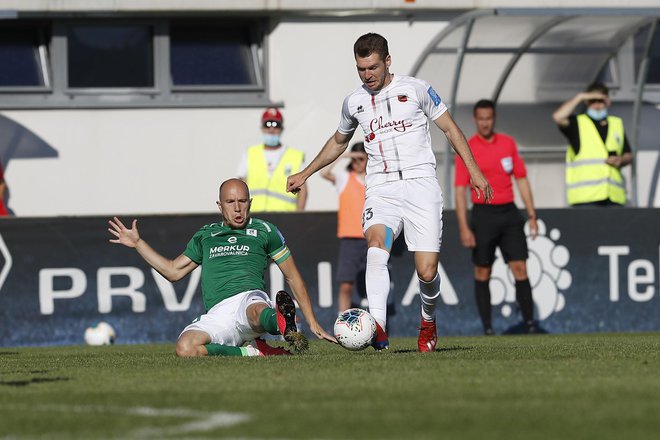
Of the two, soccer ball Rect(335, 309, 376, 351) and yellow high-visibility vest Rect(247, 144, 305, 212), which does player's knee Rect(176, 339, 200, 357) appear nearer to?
soccer ball Rect(335, 309, 376, 351)

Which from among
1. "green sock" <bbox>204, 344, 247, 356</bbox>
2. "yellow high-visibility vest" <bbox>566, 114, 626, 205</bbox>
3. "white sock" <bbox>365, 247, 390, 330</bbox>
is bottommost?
"green sock" <bbox>204, 344, 247, 356</bbox>

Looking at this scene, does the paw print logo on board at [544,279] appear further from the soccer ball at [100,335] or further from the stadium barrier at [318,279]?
the soccer ball at [100,335]

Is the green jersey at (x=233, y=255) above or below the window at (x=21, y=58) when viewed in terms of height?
below

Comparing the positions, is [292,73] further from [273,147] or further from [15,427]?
[15,427]

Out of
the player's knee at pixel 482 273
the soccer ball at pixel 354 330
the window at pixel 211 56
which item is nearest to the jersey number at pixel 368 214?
the soccer ball at pixel 354 330

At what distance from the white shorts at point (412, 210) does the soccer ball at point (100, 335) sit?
5140mm

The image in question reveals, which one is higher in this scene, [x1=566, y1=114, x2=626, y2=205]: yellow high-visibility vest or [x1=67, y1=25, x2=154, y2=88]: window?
[x1=67, y1=25, x2=154, y2=88]: window

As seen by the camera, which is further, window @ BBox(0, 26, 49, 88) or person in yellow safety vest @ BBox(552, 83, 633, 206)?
window @ BBox(0, 26, 49, 88)

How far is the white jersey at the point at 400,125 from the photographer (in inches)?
359

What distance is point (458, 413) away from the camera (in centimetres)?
569

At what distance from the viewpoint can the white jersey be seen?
29.9 feet

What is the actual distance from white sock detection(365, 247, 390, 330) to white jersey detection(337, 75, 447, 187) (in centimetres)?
50

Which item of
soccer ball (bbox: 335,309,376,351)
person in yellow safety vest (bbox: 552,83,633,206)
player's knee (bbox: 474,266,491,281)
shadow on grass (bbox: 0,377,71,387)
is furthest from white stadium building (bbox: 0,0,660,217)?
shadow on grass (bbox: 0,377,71,387)

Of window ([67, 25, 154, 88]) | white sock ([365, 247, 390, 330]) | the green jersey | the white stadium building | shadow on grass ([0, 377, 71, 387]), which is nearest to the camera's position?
shadow on grass ([0, 377, 71, 387])
